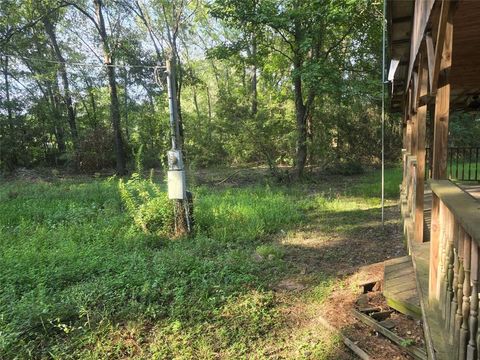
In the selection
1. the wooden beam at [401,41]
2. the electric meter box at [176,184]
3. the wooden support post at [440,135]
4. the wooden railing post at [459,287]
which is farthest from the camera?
the electric meter box at [176,184]

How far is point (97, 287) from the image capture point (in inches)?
161

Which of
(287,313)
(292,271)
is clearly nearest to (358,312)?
(287,313)

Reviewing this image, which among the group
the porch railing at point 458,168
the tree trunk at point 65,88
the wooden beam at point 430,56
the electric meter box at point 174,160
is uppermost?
the tree trunk at point 65,88

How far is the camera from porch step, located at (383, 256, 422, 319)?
3.28m

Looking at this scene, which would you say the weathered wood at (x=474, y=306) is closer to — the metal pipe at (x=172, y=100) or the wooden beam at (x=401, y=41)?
the wooden beam at (x=401, y=41)

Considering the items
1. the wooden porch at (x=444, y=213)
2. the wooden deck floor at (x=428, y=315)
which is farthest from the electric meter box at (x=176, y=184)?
the wooden deck floor at (x=428, y=315)

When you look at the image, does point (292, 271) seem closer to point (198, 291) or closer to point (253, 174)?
point (198, 291)

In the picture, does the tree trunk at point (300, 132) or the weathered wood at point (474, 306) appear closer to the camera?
the weathered wood at point (474, 306)

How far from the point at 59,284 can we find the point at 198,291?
1724 millimetres

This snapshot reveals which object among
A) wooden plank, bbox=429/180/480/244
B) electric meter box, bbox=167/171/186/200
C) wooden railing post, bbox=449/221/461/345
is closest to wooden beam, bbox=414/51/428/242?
wooden plank, bbox=429/180/480/244

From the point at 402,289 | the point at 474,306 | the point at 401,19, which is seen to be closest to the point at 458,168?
the point at 401,19

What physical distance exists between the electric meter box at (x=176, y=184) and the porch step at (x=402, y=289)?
11.8ft

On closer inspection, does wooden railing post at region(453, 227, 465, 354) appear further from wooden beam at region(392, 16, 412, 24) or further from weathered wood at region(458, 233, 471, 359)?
wooden beam at region(392, 16, 412, 24)

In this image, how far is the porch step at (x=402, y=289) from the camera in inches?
129
